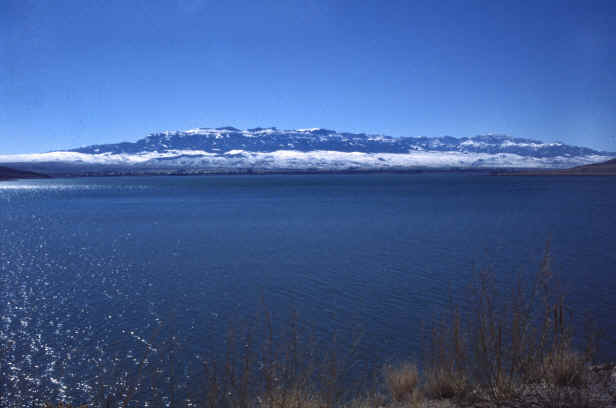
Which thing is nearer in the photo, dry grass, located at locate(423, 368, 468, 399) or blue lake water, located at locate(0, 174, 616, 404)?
dry grass, located at locate(423, 368, 468, 399)

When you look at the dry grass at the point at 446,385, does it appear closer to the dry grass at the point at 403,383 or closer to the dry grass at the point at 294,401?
the dry grass at the point at 403,383

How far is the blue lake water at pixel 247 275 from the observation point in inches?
531

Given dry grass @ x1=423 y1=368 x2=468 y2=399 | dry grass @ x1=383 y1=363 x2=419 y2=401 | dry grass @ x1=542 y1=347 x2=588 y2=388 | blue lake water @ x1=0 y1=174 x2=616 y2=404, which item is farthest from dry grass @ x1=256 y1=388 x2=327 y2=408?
blue lake water @ x1=0 y1=174 x2=616 y2=404

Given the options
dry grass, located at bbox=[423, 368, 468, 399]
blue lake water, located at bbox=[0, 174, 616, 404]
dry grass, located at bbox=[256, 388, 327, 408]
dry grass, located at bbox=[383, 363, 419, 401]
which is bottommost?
blue lake water, located at bbox=[0, 174, 616, 404]

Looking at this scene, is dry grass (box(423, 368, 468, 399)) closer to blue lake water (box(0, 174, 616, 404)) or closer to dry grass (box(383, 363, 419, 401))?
dry grass (box(383, 363, 419, 401))

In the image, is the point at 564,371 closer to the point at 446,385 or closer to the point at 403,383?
the point at 446,385

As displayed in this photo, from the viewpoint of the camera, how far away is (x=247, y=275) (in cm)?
2091

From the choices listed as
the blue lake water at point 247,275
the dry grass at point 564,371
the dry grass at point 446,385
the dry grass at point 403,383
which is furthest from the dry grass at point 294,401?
the blue lake water at point 247,275

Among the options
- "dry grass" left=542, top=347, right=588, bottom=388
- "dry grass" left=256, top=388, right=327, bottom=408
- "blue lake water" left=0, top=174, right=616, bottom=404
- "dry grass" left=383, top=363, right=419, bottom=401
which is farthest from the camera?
"blue lake water" left=0, top=174, right=616, bottom=404

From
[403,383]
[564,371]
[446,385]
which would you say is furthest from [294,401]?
[564,371]

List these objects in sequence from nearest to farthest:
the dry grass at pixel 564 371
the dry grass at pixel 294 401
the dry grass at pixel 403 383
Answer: the dry grass at pixel 294 401, the dry grass at pixel 564 371, the dry grass at pixel 403 383

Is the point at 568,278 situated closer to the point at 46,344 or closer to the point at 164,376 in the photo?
the point at 164,376

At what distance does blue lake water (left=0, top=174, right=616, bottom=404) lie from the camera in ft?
44.2

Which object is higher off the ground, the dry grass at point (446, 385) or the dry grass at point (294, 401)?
the dry grass at point (294, 401)
